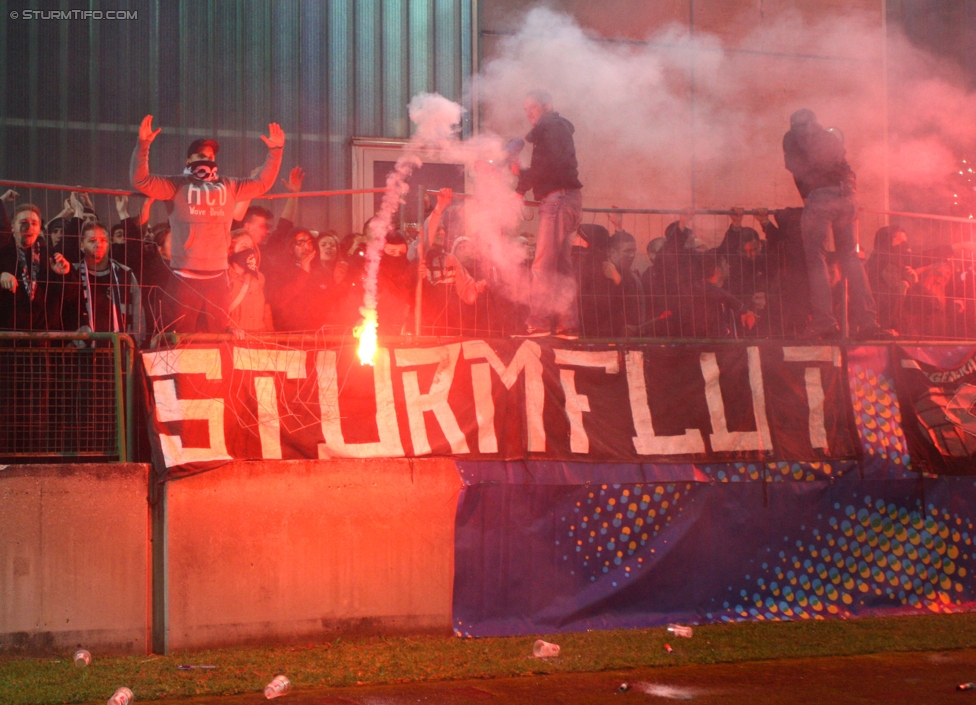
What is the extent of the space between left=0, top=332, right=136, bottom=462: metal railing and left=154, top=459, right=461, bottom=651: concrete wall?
71 centimetres

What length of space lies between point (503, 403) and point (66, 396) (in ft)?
11.1

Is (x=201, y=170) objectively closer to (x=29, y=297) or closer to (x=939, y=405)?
(x=29, y=297)

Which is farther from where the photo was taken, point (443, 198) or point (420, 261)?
point (443, 198)

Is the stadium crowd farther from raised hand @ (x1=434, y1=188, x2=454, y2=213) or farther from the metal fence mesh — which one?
the metal fence mesh

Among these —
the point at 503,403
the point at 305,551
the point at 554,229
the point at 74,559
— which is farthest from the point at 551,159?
the point at 74,559

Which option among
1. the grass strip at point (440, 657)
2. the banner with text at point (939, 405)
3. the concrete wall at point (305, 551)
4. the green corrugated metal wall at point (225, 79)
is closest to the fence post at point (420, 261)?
the concrete wall at point (305, 551)

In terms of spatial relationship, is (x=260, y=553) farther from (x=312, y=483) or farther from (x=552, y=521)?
(x=552, y=521)

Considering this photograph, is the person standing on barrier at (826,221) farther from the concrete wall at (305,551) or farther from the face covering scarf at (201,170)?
the face covering scarf at (201,170)

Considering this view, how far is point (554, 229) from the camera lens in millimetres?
9719

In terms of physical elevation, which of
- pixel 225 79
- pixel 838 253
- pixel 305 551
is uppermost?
pixel 225 79

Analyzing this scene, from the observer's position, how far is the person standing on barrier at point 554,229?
31.7ft

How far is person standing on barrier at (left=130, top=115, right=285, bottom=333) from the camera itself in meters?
8.89

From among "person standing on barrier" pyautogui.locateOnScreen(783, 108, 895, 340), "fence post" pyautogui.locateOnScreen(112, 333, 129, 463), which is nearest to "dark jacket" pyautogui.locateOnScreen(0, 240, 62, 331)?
"fence post" pyautogui.locateOnScreen(112, 333, 129, 463)

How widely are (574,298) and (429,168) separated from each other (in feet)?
13.9
